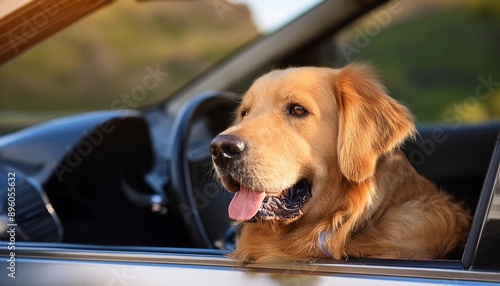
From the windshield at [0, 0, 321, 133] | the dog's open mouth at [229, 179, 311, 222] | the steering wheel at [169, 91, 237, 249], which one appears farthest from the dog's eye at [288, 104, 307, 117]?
the windshield at [0, 0, 321, 133]

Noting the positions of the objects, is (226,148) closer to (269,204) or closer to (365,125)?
(269,204)

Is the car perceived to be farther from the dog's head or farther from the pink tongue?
the dog's head

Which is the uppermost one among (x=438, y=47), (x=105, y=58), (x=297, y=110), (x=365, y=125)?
(x=105, y=58)

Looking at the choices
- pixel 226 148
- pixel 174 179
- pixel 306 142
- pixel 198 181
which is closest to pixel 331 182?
pixel 306 142

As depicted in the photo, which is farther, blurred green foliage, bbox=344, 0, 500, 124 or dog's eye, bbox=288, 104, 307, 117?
blurred green foliage, bbox=344, 0, 500, 124

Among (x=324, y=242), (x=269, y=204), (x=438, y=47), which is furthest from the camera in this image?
(x=438, y=47)

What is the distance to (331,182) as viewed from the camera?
7.80 feet

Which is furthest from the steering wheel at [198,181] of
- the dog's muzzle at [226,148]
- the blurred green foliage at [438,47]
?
the blurred green foliage at [438,47]

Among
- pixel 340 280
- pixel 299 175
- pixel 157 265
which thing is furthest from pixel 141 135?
pixel 340 280

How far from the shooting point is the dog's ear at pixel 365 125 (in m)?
2.28

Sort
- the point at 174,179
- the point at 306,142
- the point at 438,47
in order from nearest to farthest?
the point at 306,142 < the point at 174,179 < the point at 438,47

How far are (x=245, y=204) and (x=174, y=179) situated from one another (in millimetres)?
899

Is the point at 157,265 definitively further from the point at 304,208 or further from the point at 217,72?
the point at 217,72

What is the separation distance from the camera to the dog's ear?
7.47ft
